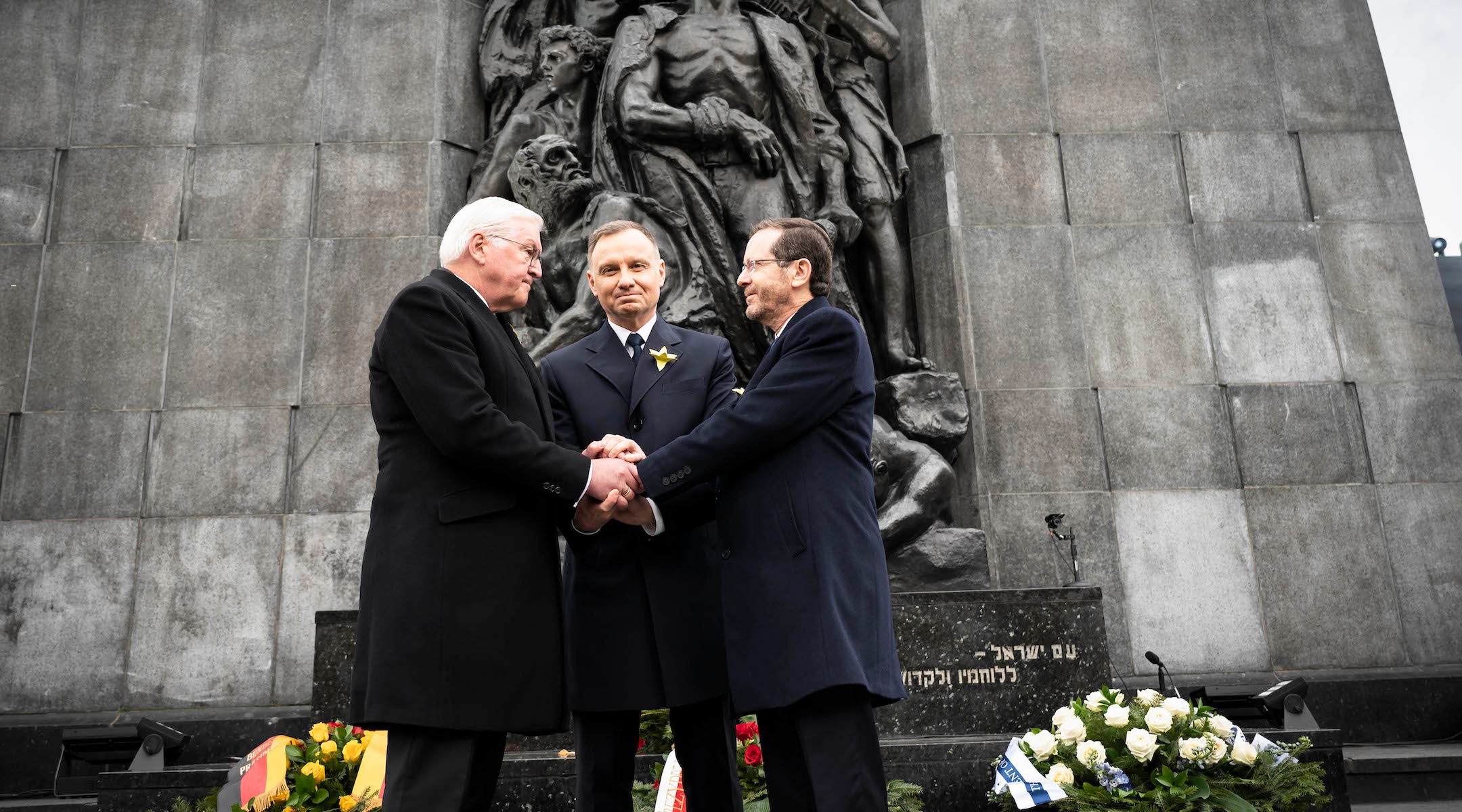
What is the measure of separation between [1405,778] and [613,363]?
225 inches

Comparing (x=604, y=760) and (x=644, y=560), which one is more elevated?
(x=644, y=560)

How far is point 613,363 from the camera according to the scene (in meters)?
4.05

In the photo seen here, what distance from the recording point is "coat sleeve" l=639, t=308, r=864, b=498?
3459 mm

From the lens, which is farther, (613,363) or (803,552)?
(613,363)

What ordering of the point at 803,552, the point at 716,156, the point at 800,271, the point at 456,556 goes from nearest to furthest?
the point at 456,556, the point at 803,552, the point at 800,271, the point at 716,156

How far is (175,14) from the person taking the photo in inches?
365

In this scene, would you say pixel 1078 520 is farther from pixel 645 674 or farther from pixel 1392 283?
pixel 645 674

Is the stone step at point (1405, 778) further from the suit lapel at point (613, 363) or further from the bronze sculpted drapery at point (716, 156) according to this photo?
the suit lapel at point (613, 363)

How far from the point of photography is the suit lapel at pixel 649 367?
400 cm

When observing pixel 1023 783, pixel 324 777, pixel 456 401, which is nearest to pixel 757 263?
pixel 456 401

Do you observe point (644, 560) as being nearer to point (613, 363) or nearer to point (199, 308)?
point (613, 363)

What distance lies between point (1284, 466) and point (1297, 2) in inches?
169

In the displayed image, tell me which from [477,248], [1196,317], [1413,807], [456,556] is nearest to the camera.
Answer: [456,556]

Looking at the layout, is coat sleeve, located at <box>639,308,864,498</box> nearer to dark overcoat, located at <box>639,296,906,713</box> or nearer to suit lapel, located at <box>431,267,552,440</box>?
dark overcoat, located at <box>639,296,906,713</box>
